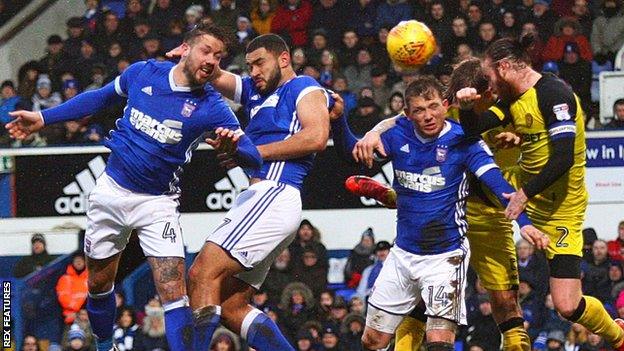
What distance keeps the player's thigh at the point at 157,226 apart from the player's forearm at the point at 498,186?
200 cm

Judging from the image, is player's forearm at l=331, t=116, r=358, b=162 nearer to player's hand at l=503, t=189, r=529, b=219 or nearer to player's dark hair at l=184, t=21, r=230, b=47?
player's dark hair at l=184, t=21, r=230, b=47

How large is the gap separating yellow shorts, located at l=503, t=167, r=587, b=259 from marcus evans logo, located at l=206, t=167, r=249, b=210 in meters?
6.66

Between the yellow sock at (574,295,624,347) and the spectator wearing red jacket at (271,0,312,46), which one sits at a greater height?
the spectator wearing red jacket at (271,0,312,46)

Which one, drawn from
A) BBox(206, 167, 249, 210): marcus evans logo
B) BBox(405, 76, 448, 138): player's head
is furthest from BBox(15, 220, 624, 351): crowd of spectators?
BBox(405, 76, 448, 138): player's head

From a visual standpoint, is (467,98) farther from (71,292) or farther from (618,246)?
(71,292)

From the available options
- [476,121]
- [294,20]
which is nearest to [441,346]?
[476,121]

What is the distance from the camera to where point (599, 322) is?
346 inches

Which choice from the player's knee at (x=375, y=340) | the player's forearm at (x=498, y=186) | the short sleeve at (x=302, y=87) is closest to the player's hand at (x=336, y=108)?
the short sleeve at (x=302, y=87)

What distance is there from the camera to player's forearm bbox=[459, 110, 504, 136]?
820 cm

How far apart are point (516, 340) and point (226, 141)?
2.60 m

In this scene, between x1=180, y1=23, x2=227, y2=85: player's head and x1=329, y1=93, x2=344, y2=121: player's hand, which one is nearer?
x1=180, y1=23, x2=227, y2=85: player's head

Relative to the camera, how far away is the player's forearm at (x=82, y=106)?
27.7 feet

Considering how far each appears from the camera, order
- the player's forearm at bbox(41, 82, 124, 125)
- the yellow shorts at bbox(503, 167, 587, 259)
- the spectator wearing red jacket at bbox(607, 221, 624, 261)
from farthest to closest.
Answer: the spectator wearing red jacket at bbox(607, 221, 624, 261), the yellow shorts at bbox(503, 167, 587, 259), the player's forearm at bbox(41, 82, 124, 125)

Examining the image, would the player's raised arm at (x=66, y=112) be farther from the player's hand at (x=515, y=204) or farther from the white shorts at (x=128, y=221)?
the player's hand at (x=515, y=204)
